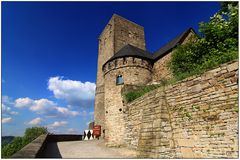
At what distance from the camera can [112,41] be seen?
78.6 ft

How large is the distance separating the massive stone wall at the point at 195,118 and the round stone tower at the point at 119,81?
5.09m

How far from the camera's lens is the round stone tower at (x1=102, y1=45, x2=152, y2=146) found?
46.5ft

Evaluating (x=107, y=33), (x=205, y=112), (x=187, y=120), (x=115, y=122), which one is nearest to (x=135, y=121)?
(x=115, y=122)

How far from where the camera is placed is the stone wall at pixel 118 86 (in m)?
14.1

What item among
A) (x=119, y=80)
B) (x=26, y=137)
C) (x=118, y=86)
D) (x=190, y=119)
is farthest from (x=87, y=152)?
(x=26, y=137)

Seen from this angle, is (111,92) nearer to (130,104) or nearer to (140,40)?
(130,104)

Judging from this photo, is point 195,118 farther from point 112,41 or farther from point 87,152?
point 112,41

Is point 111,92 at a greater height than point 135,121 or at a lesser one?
greater

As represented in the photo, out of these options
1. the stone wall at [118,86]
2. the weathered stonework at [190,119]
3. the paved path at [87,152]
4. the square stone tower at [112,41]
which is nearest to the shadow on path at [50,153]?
the paved path at [87,152]

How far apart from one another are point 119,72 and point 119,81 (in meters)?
0.88

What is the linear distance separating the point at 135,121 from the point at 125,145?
7.34 ft

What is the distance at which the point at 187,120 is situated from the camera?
7461 millimetres

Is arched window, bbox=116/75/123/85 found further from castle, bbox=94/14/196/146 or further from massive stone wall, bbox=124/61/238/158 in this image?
massive stone wall, bbox=124/61/238/158

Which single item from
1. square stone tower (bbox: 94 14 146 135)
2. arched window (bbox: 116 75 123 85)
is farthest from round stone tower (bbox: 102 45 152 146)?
square stone tower (bbox: 94 14 146 135)
